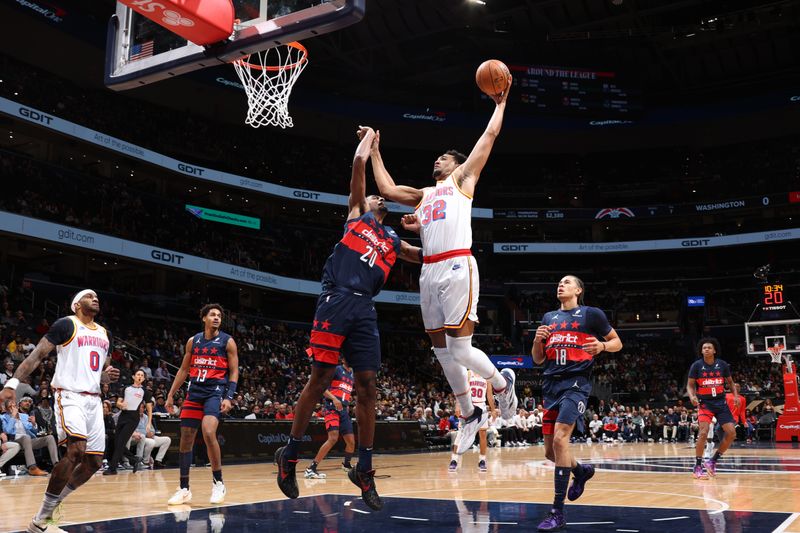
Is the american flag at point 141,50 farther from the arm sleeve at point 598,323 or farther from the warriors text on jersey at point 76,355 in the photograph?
the arm sleeve at point 598,323

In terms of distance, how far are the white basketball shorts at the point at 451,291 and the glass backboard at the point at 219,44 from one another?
8.37 feet

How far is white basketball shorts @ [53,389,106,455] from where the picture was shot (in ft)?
22.0

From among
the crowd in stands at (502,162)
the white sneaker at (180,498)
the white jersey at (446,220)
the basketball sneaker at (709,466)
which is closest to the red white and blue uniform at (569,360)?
the white jersey at (446,220)

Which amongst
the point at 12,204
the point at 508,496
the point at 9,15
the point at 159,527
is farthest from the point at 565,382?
the point at 9,15

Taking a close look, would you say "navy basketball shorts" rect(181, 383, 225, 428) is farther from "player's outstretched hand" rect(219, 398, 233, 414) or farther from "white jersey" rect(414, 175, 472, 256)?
"white jersey" rect(414, 175, 472, 256)

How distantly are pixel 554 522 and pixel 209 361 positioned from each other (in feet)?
15.4

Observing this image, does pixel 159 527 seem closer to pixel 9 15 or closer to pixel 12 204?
pixel 12 204

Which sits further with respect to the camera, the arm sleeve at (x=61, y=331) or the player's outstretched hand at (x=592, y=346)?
the player's outstretched hand at (x=592, y=346)

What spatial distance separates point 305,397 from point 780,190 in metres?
39.9

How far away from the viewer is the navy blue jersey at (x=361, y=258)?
590 centimetres

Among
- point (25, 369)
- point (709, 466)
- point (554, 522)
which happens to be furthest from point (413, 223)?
point (709, 466)

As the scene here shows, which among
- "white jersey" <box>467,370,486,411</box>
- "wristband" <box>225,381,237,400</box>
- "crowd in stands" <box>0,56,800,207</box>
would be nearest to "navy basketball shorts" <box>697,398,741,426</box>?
"white jersey" <box>467,370,486,411</box>

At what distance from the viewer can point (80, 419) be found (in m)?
6.73

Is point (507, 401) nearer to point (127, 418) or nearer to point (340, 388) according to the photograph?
point (340, 388)
